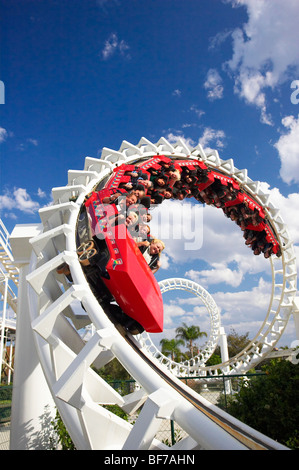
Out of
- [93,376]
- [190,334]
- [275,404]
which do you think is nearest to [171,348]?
[190,334]

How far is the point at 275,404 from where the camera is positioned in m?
3.89

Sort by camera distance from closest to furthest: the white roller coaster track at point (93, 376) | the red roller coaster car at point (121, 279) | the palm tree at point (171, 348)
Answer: the white roller coaster track at point (93, 376) < the red roller coaster car at point (121, 279) < the palm tree at point (171, 348)

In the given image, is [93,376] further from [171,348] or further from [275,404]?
[171,348]

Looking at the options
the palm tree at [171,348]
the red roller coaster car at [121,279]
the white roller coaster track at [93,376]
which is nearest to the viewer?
the white roller coaster track at [93,376]

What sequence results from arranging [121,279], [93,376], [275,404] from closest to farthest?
[93,376]
[121,279]
[275,404]

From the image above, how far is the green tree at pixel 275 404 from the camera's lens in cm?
358

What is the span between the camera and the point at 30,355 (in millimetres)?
4770

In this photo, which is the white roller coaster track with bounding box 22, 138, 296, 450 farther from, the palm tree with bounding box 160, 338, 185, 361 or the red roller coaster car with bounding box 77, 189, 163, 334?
the palm tree with bounding box 160, 338, 185, 361

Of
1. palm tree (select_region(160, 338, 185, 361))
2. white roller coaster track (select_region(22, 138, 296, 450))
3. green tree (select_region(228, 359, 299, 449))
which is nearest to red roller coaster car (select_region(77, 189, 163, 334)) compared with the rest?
white roller coaster track (select_region(22, 138, 296, 450))

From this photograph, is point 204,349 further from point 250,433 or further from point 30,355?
point 250,433

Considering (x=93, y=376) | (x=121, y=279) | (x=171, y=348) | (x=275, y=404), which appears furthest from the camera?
(x=171, y=348)

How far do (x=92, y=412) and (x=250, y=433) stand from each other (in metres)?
1.17

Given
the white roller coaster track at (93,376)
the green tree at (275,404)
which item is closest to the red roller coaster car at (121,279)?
the white roller coaster track at (93,376)

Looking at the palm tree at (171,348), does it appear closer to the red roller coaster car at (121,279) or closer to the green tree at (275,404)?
the green tree at (275,404)
